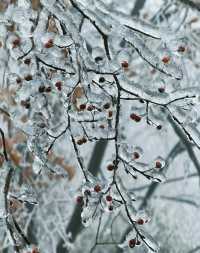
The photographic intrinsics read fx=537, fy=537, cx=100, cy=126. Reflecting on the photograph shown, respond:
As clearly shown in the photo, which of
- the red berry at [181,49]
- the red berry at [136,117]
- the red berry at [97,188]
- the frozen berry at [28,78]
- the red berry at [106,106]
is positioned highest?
the red berry at [181,49]

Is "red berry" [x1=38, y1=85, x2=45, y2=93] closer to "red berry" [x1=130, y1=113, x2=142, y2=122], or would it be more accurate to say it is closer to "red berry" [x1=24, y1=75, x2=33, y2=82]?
"red berry" [x1=24, y1=75, x2=33, y2=82]

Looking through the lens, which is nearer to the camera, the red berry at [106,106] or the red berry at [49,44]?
the red berry at [49,44]

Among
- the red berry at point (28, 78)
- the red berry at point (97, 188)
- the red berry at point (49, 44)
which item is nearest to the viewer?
the red berry at point (49, 44)

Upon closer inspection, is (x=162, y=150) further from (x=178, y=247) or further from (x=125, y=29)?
(x=125, y=29)

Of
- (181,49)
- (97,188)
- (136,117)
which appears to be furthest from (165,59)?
(97,188)

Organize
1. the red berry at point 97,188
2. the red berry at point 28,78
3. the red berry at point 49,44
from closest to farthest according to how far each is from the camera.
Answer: the red berry at point 49,44 < the red berry at point 28,78 < the red berry at point 97,188

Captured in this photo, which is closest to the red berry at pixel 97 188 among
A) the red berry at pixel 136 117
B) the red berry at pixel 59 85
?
the red berry at pixel 136 117

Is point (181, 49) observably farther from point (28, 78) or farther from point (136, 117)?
point (28, 78)

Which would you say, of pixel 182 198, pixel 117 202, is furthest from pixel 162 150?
pixel 117 202

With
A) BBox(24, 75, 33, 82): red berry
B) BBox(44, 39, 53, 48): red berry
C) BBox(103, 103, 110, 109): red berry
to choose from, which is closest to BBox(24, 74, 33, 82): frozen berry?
BBox(24, 75, 33, 82): red berry

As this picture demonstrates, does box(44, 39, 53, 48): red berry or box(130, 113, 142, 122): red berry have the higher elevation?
box(44, 39, 53, 48): red berry

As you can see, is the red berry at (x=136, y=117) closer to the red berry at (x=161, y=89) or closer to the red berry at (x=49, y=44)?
the red berry at (x=161, y=89)
